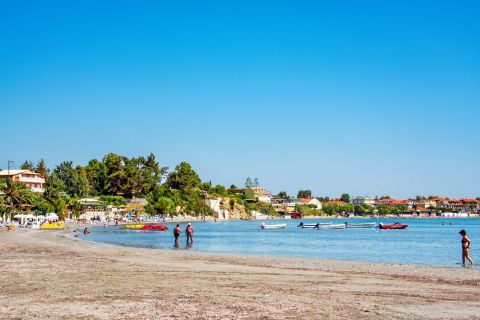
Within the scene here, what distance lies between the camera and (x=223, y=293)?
15406mm

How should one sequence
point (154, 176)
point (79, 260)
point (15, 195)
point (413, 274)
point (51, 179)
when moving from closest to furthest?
point (413, 274) < point (79, 260) < point (15, 195) < point (51, 179) < point (154, 176)

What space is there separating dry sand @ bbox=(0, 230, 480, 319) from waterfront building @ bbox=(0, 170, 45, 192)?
106 meters

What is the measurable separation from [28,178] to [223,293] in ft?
398

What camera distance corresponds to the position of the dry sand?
1236 cm

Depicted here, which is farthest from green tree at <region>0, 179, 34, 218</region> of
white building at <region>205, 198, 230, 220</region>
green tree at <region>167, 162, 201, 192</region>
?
white building at <region>205, 198, 230, 220</region>

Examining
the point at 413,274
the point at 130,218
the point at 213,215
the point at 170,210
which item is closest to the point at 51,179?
the point at 130,218

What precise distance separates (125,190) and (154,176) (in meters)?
16.1

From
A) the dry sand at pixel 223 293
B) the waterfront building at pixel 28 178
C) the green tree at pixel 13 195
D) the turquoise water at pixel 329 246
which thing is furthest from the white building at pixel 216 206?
the dry sand at pixel 223 293

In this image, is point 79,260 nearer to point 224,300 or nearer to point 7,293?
point 7,293

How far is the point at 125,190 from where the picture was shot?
15575 cm

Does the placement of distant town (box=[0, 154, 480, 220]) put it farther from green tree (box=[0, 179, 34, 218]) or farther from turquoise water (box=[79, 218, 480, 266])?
turquoise water (box=[79, 218, 480, 266])

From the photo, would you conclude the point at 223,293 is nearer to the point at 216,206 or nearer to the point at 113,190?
the point at 113,190

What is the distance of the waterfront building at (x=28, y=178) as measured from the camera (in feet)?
397

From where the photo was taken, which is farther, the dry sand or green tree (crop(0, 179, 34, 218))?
green tree (crop(0, 179, 34, 218))
